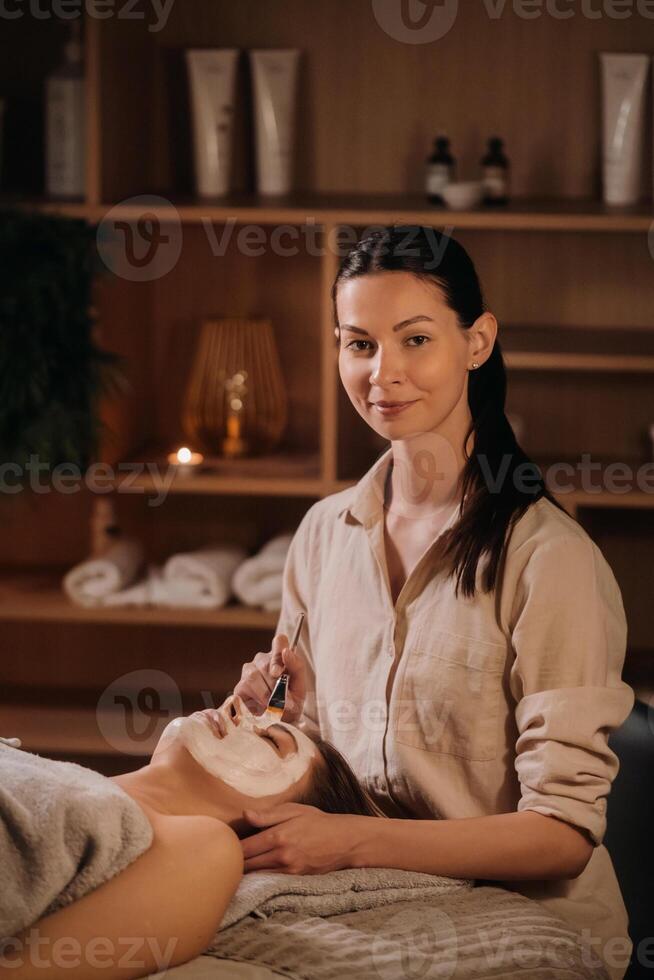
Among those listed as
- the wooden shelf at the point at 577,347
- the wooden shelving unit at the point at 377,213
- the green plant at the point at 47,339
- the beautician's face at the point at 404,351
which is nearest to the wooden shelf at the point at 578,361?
the wooden shelf at the point at 577,347

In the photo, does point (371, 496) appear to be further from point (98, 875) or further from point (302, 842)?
point (98, 875)

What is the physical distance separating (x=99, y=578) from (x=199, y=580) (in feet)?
0.75

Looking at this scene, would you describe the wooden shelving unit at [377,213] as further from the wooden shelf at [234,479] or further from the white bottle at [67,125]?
the wooden shelf at [234,479]

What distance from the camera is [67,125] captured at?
8.84 feet

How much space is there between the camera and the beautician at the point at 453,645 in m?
1.29

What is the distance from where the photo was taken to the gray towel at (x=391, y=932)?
3.74 feet

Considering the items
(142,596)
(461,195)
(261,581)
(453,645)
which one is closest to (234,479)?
(261,581)

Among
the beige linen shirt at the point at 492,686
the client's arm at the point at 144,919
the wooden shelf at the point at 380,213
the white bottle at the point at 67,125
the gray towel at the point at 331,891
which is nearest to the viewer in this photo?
the client's arm at the point at 144,919

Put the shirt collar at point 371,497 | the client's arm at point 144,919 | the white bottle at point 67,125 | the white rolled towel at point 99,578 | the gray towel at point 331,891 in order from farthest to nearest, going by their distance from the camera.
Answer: the white rolled towel at point 99,578
the white bottle at point 67,125
the shirt collar at point 371,497
the gray towel at point 331,891
the client's arm at point 144,919

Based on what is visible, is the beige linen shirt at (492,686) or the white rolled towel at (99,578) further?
the white rolled towel at (99,578)

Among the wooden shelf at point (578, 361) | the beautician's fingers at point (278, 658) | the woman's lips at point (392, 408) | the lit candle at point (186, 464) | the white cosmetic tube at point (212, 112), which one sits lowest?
the beautician's fingers at point (278, 658)

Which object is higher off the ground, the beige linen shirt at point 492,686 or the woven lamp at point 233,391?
the woven lamp at point 233,391

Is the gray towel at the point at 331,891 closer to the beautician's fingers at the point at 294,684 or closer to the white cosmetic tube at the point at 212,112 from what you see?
the beautician's fingers at the point at 294,684

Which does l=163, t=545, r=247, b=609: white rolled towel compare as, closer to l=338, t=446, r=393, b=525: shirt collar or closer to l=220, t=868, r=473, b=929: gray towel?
l=338, t=446, r=393, b=525: shirt collar
